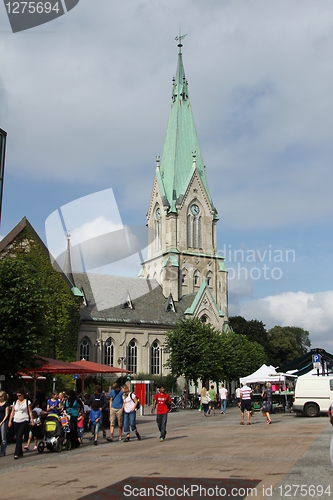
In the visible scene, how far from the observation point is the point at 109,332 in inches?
2398

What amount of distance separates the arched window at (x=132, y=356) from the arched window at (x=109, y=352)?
2.00m

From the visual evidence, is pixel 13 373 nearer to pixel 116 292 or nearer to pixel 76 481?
pixel 76 481

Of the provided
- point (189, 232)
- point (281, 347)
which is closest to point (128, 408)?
point (189, 232)

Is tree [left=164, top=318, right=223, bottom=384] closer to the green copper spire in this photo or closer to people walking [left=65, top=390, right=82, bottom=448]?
the green copper spire

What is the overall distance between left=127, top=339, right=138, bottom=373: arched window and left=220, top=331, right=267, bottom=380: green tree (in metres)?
10.5

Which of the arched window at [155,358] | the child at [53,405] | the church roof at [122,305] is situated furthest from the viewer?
the arched window at [155,358]

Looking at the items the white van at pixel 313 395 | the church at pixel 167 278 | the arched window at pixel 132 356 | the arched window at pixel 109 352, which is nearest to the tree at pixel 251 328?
the church at pixel 167 278

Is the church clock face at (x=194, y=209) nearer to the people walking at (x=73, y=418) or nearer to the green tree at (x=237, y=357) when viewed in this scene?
the green tree at (x=237, y=357)

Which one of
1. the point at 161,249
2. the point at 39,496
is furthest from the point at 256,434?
the point at 161,249

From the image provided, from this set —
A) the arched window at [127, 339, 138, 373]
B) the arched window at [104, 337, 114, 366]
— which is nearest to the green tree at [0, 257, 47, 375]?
the arched window at [104, 337, 114, 366]

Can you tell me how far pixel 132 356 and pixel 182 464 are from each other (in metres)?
50.5

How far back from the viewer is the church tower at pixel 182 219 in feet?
238

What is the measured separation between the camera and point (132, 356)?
61969 millimetres

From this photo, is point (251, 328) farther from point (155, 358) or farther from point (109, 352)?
point (109, 352)
